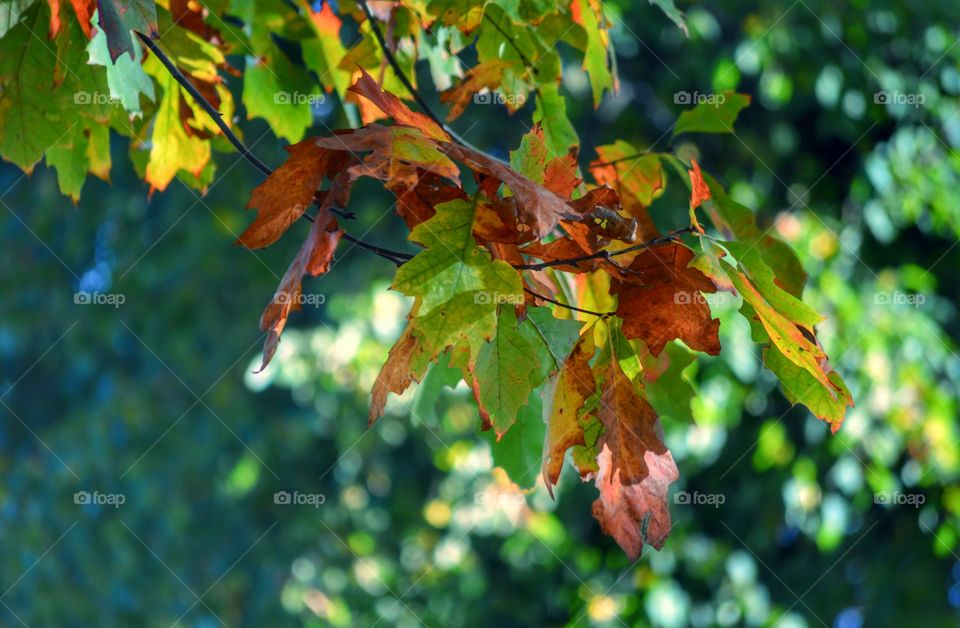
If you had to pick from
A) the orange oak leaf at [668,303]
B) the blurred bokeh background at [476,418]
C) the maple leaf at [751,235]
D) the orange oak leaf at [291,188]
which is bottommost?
the blurred bokeh background at [476,418]

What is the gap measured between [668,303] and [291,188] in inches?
12.3

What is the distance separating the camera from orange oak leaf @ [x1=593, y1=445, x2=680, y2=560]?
85 cm

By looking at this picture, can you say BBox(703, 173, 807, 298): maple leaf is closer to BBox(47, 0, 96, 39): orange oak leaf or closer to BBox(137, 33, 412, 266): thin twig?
BBox(137, 33, 412, 266): thin twig

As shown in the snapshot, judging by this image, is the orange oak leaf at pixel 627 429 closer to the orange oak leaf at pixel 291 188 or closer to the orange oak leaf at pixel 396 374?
the orange oak leaf at pixel 396 374

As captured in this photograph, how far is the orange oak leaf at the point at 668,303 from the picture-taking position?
0.85 metres

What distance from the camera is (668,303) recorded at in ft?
2.79

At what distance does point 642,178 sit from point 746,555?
233 centimetres

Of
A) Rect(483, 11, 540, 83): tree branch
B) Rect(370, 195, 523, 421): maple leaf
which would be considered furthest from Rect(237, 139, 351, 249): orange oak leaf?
Rect(483, 11, 540, 83): tree branch

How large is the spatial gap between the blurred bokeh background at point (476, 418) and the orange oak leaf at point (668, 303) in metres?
2.20

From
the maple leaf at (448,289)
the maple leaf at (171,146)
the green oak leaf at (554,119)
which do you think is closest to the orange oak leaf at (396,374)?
the maple leaf at (448,289)

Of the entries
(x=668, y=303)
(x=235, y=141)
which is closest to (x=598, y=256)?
(x=668, y=303)

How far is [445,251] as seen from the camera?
824mm

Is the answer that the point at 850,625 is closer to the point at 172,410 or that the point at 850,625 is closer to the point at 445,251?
the point at 172,410

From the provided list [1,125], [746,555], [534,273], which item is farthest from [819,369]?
[746,555]
